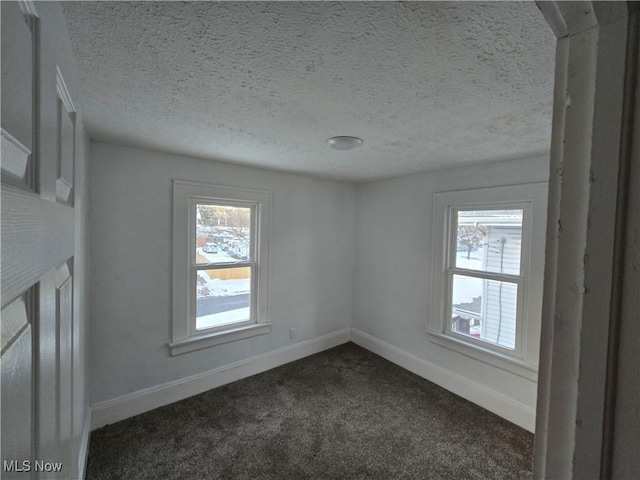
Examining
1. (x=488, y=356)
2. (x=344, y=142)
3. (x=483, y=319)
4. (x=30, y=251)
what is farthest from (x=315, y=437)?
(x=30, y=251)

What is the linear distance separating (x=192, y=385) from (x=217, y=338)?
0.44 m

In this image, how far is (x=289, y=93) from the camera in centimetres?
132

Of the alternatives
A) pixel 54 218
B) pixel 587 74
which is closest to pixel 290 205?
pixel 54 218

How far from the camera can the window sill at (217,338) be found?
255cm

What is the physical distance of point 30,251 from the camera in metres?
0.45

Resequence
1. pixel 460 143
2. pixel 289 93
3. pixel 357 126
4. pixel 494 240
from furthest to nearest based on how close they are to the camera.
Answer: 1. pixel 494 240
2. pixel 460 143
3. pixel 357 126
4. pixel 289 93

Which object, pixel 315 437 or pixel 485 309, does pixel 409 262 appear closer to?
pixel 485 309

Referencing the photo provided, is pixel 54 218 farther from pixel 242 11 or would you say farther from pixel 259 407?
pixel 259 407

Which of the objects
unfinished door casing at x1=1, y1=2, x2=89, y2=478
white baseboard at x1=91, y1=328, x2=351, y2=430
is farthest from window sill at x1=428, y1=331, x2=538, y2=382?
unfinished door casing at x1=1, y1=2, x2=89, y2=478

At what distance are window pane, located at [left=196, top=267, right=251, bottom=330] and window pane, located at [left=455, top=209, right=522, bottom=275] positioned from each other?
221 centimetres

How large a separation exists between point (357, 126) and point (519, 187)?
157 centimetres

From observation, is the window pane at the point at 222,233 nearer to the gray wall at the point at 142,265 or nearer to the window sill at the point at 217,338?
the gray wall at the point at 142,265

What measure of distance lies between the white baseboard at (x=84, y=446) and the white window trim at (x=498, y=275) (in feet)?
9.46

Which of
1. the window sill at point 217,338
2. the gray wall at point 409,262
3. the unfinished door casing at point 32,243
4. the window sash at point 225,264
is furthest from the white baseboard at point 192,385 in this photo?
the unfinished door casing at point 32,243
